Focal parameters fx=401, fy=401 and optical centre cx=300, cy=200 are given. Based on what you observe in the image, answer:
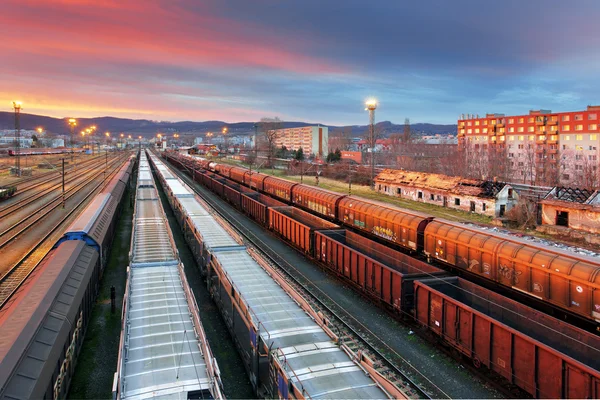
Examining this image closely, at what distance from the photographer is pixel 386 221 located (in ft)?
91.4

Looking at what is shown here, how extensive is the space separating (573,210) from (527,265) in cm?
2068

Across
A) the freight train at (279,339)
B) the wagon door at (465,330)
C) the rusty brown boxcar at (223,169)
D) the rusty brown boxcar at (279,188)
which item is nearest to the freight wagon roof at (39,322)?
the freight train at (279,339)

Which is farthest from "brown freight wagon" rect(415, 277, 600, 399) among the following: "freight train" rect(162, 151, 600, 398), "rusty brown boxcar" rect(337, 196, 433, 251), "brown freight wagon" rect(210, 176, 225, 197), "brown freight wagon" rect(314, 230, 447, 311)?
"brown freight wagon" rect(210, 176, 225, 197)

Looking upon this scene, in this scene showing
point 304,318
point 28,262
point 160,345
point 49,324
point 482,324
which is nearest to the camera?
point 160,345

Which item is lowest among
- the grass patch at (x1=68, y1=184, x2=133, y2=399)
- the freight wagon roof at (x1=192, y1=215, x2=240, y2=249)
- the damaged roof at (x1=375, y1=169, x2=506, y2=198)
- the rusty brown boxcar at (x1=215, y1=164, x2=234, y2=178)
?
the grass patch at (x1=68, y1=184, x2=133, y2=399)

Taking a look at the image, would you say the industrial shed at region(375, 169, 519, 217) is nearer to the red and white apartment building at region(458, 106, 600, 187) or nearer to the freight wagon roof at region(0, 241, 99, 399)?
the red and white apartment building at region(458, 106, 600, 187)

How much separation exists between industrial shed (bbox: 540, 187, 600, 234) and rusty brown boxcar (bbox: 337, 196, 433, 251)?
50.9ft

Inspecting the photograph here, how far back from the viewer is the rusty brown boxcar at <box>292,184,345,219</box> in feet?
117

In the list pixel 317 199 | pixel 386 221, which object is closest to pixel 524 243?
pixel 386 221

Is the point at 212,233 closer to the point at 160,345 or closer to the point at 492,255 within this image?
the point at 160,345

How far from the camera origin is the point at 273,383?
9.91 meters

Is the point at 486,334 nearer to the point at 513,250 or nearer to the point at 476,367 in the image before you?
the point at 476,367

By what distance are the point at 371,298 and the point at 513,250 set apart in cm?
677

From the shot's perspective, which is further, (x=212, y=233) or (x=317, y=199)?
(x=317, y=199)
